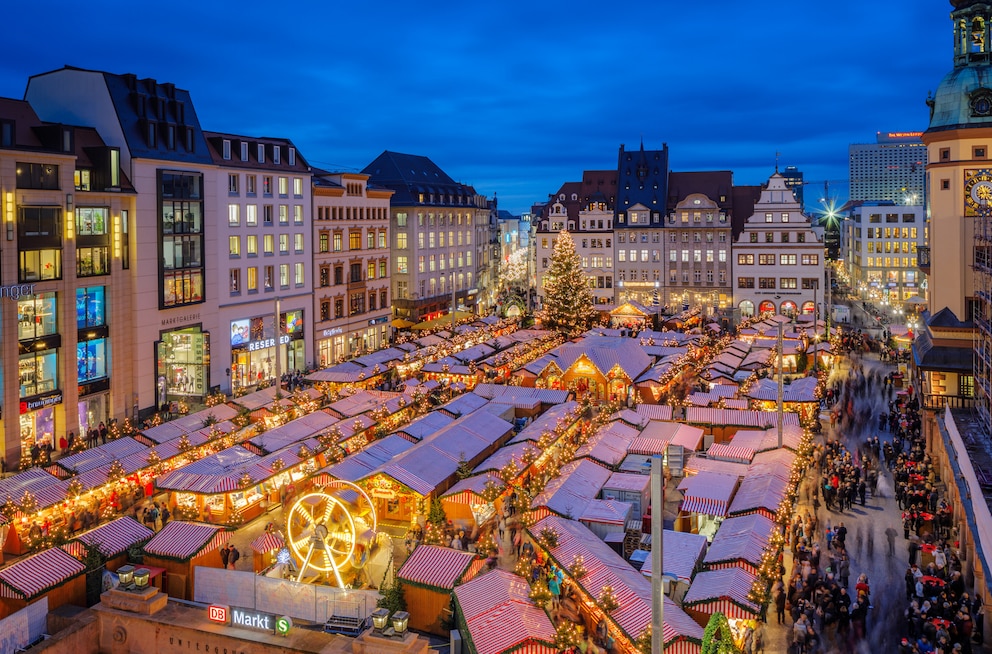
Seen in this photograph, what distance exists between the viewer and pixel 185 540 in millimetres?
23500

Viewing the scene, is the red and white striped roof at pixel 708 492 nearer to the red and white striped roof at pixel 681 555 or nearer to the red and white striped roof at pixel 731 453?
the red and white striped roof at pixel 681 555

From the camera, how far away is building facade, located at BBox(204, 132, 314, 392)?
52938 mm

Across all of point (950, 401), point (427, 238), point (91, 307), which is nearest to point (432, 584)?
point (950, 401)

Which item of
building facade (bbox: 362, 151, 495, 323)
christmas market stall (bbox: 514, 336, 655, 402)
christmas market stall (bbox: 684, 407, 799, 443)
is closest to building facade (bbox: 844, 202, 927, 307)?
building facade (bbox: 362, 151, 495, 323)

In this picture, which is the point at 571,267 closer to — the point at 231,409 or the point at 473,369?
the point at 473,369

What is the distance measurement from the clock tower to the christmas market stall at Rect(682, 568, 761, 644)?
20538 mm

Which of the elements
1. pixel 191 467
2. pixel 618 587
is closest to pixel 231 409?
pixel 191 467

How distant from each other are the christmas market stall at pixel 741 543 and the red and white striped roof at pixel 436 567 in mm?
6433

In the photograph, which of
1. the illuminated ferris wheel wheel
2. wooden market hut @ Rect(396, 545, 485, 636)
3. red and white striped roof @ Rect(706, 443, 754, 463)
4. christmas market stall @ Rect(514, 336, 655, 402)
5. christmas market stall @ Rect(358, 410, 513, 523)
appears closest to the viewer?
the illuminated ferris wheel wheel

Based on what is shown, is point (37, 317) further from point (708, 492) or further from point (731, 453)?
point (731, 453)

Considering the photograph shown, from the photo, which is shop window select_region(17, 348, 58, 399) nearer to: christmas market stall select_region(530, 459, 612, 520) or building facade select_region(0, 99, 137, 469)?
building facade select_region(0, 99, 137, 469)

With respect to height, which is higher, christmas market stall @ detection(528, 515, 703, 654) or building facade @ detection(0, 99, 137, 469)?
building facade @ detection(0, 99, 137, 469)

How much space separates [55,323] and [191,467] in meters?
14.4

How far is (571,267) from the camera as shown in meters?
68.1
